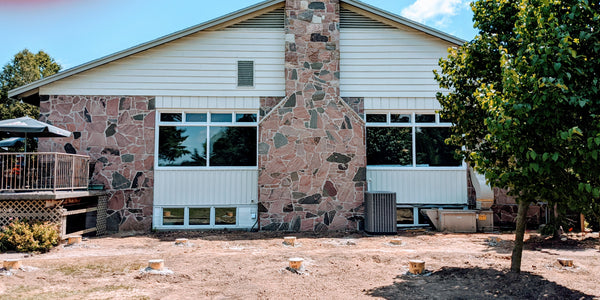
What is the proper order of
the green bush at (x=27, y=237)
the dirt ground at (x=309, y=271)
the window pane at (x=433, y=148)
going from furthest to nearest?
the window pane at (x=433, y=148) < the green bush at (x=27, y=237) < the dirt ground at (x=309, y=271)

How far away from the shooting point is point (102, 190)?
411 inches

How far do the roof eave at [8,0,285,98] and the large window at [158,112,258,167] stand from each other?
1.70 meters

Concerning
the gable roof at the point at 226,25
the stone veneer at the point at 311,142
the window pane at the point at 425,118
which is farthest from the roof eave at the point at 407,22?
the window pane at the point at 425,118

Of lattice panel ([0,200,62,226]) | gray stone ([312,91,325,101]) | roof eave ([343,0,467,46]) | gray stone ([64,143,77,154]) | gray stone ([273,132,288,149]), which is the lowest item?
lattice panel ([0,200,62,226])

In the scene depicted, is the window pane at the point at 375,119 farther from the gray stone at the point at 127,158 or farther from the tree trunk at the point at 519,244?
the gray stone at the point at 127,158

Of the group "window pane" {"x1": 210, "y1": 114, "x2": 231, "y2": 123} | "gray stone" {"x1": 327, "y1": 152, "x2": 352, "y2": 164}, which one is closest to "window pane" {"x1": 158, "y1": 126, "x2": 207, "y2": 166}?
"window pane" {"x1": 210, "y1": 114, "x2": 231, "y2": 123}

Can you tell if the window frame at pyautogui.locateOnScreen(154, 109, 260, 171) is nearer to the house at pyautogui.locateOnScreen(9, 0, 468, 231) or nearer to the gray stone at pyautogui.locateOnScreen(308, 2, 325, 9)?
the house at pyautogui.locateOnScreen(9, 0, 468, 231)

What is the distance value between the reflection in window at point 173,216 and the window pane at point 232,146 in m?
1.44

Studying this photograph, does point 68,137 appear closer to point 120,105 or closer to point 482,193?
point 120,105

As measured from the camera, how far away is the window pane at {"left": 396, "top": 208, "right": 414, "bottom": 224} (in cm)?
1088

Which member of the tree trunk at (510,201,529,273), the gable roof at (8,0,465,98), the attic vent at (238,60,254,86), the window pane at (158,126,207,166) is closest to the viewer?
the tree trunk at (510,201,529,273)

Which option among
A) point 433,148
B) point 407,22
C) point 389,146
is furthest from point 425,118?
point 407,22

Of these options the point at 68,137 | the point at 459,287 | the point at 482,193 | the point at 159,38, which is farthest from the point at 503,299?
the point at 68,137

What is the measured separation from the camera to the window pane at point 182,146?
10.8 metres
